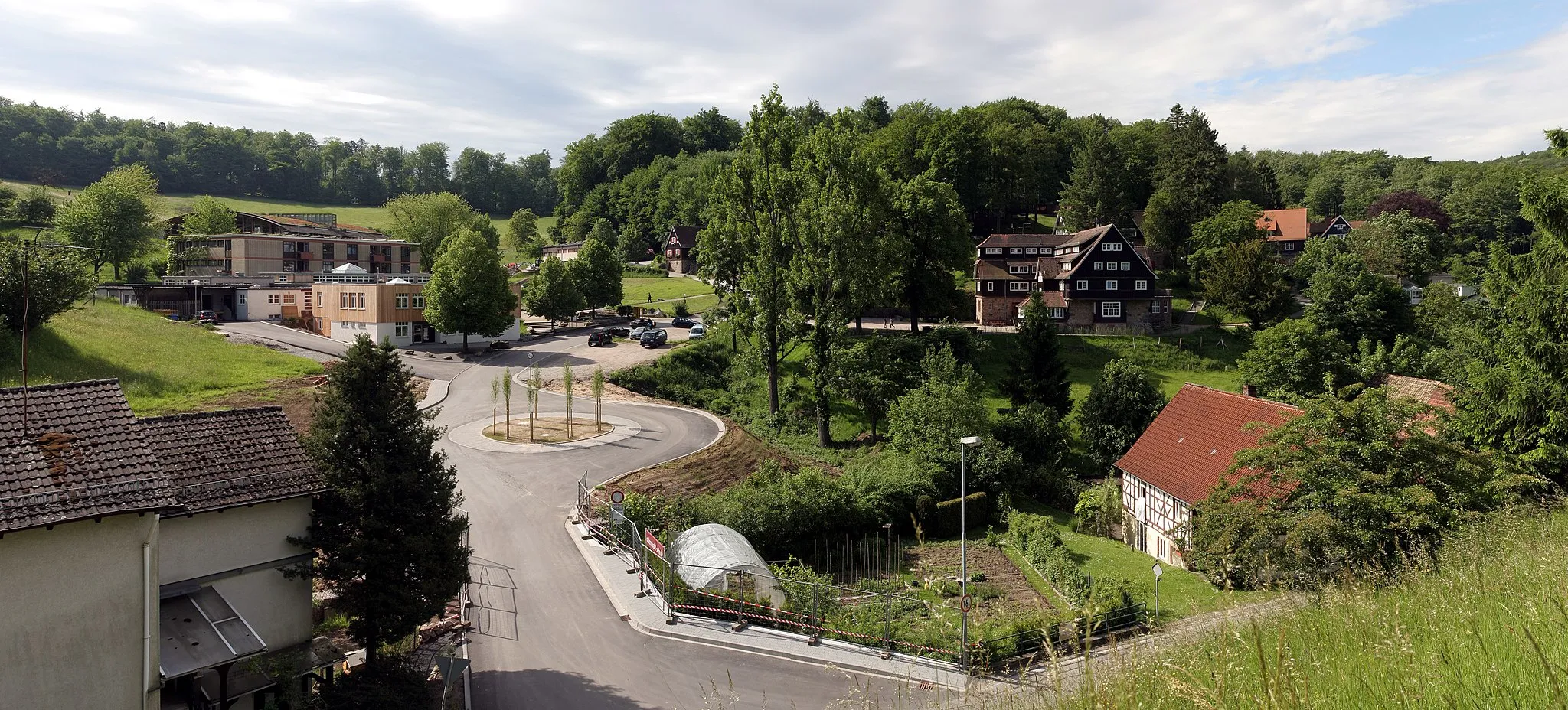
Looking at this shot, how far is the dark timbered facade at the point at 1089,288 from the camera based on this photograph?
62281mm

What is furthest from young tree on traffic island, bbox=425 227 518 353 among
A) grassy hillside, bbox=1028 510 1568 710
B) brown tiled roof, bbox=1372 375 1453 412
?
grassy hillside, bbox=1028 510 1568 710

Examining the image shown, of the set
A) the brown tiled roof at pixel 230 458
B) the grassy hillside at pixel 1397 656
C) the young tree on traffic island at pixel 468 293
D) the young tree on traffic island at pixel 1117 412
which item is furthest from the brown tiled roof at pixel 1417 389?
the young tree on traffic island at pixel 468 293

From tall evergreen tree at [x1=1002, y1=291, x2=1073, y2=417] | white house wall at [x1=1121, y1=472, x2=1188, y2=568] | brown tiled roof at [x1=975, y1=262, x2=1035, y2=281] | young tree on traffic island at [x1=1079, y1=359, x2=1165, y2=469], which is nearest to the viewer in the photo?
white house wall at [x1=1121, y1=472, x2=1188, y2=568]

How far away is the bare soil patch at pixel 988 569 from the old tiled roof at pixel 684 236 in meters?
70.1

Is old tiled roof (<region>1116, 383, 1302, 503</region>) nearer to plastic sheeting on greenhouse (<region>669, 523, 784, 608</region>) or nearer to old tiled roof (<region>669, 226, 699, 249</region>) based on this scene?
plastic sheeting on greenhouse (<region>669, 523, 784, 608</region>)

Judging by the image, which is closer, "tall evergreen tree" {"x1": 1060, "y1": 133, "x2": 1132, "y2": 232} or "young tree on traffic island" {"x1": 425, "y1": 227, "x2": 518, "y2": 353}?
"young tree on traffic island" {"x1": 425, "y1": 227, "x2": 518, "y2": 353}

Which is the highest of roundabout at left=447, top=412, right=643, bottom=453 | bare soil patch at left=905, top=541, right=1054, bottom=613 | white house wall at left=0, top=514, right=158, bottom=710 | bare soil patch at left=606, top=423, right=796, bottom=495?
white house wall at left=0, top=514, right=158, bottom=710

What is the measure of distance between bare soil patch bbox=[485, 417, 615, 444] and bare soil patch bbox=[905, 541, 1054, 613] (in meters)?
16.7

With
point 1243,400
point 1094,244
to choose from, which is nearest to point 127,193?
point 1094,244

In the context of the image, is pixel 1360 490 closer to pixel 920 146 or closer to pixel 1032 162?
pixel 920 146

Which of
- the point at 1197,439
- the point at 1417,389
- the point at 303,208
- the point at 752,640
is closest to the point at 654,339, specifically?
the point at 1197,439

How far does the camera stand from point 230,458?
16.0 meters

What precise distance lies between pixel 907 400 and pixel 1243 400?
1330cm

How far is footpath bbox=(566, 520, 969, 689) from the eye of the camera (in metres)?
17.4
